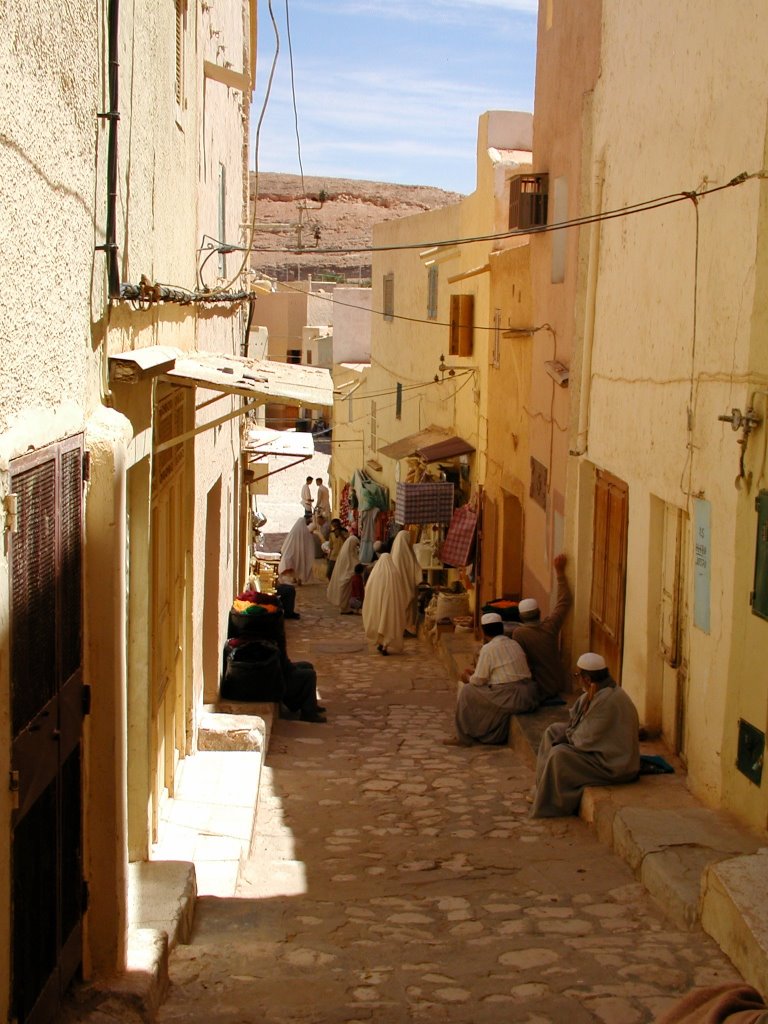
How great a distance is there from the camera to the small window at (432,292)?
20688 millimetres

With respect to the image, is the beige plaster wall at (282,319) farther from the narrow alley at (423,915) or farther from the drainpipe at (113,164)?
the drainpipe at (113,164)

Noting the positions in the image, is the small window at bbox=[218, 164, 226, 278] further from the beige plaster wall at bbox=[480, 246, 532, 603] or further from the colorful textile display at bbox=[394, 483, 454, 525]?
the colorful textile display at bbox=[394, 483, 454, 525]

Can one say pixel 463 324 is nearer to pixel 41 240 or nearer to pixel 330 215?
pixel 41 240

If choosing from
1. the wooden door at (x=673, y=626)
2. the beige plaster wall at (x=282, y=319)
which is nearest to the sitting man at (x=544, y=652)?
the wooden door at (x=673, y=626)

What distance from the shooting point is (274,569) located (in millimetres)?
24703

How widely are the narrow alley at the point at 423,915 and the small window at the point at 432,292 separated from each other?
11.4 meters

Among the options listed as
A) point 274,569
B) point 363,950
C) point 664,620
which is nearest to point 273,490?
point 274,569

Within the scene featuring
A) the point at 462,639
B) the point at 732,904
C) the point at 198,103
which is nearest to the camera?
the point at 732,904

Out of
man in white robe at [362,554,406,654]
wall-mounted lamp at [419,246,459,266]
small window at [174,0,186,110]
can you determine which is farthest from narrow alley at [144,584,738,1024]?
wall-mounted lamp at [419,246,459,266]

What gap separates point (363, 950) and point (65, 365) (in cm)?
324

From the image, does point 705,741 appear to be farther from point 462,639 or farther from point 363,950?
point 462,639

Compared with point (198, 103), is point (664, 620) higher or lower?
lower

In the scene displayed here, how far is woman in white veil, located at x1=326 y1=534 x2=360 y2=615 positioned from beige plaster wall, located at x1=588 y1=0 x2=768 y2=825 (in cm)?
1006

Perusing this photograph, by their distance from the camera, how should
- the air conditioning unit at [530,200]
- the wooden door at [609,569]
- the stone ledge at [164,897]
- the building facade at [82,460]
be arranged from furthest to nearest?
1. the air conditioning unit at [530,200]
2. the wooden door at [609,569]
3. the stone ledge at [164,897]
4. the building facade at [82,460]
